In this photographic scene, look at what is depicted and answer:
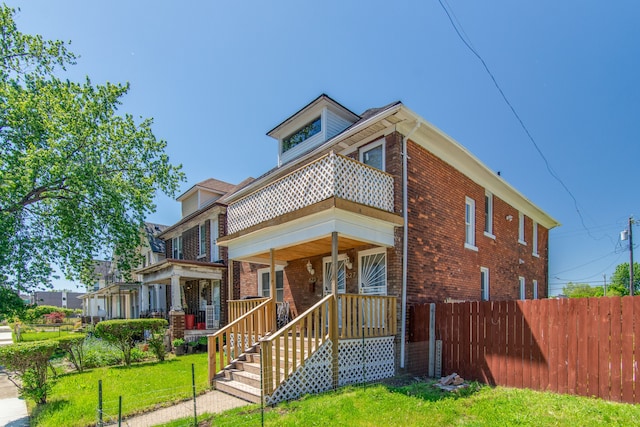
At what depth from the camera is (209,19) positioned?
1064cm

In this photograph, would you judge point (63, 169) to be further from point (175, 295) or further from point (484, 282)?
point (484, 282)

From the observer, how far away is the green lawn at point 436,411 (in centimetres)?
546

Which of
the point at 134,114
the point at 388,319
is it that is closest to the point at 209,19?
the point at 134,114

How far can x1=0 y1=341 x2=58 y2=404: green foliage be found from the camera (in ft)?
23.6

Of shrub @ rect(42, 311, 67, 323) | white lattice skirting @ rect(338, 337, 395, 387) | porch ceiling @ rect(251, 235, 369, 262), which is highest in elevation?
porch ceiling @ rect(251, 235, 369, 262)

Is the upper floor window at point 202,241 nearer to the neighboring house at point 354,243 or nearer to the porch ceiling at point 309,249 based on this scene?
the neighboring house at point 354,243

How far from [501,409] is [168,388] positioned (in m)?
6.97

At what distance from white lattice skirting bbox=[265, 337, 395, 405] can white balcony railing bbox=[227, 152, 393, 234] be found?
3329mm

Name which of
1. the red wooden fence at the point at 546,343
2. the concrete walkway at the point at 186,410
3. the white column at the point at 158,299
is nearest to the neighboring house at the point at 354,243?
the concrete walkway at the point at 186,410

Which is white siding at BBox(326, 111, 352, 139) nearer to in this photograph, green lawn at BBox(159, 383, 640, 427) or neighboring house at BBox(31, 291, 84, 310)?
green lawn at BBox(159, 383, 640, 427)

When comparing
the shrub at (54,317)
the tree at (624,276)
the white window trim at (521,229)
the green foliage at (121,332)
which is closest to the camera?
the green foliage at (121,332)

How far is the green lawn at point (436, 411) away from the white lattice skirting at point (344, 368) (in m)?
0.36

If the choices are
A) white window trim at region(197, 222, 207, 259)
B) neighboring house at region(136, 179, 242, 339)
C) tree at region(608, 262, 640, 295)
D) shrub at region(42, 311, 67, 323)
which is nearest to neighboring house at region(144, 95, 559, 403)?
neighboring house at region(136, 179, 242, 339)

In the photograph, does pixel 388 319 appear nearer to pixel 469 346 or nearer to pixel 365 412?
pixel 469 346
